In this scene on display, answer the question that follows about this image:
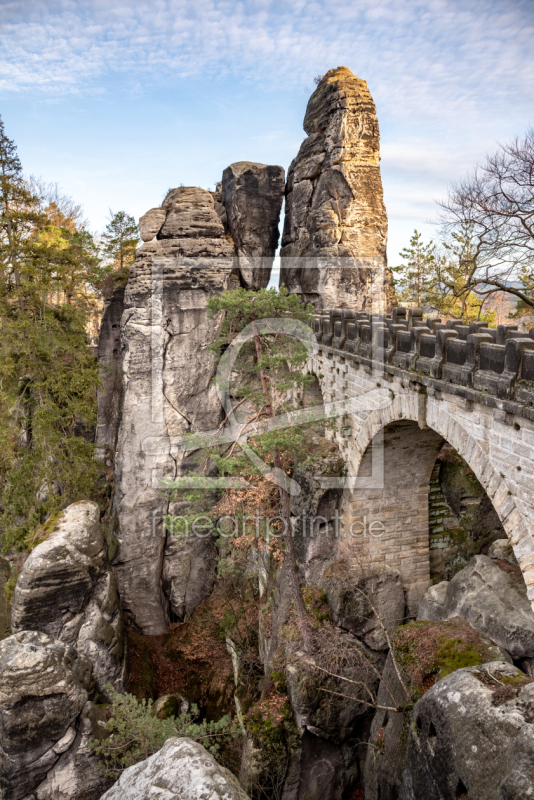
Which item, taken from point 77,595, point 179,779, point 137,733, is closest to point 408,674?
point 179,779

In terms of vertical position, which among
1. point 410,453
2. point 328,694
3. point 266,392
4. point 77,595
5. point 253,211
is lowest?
point 328,694

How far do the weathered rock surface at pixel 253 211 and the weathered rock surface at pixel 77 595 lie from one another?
1211cm

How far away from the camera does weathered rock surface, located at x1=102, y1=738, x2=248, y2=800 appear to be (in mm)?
4516

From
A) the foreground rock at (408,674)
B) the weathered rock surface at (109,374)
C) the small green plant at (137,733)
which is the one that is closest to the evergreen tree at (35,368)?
the weathered rock surface at (109,374)

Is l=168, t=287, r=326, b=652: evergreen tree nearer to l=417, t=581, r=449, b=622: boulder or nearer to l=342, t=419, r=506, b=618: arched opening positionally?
l=342, t=419, r=506, b=618: arched opening

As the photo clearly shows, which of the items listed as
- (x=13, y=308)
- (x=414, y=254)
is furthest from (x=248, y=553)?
(x=414, y=254)

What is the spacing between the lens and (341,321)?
42.9 ft

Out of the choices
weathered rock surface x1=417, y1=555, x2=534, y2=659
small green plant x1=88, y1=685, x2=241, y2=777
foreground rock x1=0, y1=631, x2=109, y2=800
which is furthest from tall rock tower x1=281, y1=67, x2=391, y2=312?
foreground rock x1=0, y1=631, x2=109, y2=800

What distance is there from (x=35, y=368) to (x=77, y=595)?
763cm

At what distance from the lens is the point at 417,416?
9141 millimetres

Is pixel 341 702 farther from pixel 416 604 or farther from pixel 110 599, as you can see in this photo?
pixel 110 599

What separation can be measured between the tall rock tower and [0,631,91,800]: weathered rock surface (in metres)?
14.5

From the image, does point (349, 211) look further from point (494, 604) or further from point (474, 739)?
point (474, 739)

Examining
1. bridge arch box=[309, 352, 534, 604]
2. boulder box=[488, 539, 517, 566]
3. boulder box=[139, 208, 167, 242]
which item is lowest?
boulder box=[488, 539, 517, 566]
